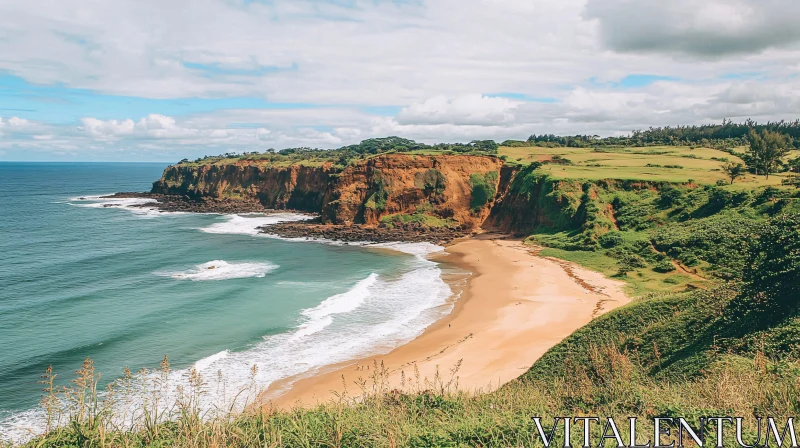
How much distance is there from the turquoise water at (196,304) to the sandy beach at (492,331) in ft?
5.26

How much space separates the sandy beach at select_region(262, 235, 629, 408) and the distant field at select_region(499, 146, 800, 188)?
19031 millimetres

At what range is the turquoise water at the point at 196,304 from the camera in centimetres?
2303

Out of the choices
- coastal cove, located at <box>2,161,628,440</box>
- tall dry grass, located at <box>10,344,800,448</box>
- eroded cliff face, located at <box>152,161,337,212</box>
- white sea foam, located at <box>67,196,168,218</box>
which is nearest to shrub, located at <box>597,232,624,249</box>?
coastal cove, located at <box>2,161,628,440</box>

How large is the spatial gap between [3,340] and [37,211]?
221 ft

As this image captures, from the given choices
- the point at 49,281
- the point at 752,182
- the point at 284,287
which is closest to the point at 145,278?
the point at 49,281

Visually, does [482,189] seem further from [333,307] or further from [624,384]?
[624,384]

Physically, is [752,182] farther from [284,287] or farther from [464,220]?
[284,287]

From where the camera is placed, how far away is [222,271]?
41.7 meters

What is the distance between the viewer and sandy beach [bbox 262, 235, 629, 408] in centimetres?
2030

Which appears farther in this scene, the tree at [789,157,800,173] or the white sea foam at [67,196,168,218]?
the white sea foam at [67,196,168,218]

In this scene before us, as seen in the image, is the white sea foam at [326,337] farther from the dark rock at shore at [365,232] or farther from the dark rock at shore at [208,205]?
the dark rock at shore at [208,205]

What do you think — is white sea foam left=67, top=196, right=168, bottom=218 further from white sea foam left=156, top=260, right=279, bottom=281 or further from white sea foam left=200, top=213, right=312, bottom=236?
white sea foam left=156, top=260, right=279, bottom=281

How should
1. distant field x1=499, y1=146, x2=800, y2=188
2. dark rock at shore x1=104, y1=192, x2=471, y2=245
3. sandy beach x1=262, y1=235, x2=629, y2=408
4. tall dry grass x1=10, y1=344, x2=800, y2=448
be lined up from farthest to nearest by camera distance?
dark rock at shore x1=104, y1=192, x2=471, y2=245, distant field x1=499, y1=146, x2=800, y2=188, sandy beach x1=262, y1=235, x2=629, y2=408, tall dry grass x1=10, y1=344, x2=800, y2=448

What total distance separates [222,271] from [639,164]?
2077 inches
